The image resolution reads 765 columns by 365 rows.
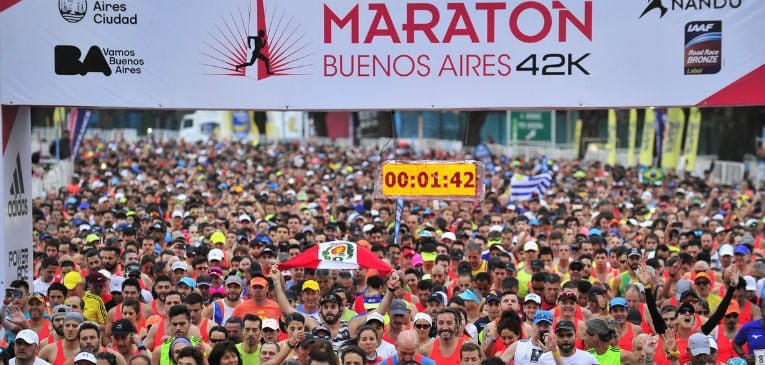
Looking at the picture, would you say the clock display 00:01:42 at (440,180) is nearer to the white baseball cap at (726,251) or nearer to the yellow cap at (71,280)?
the white baseball cap at (726,251)

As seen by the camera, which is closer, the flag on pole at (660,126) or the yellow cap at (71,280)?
Result: the yellow cap at (71,280)

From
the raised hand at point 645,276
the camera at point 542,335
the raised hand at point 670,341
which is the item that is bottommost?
the raised hand at point 670,341

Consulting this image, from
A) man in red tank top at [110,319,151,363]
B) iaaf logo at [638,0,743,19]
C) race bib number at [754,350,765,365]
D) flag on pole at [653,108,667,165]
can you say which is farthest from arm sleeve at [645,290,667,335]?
flag on pole at [653,108,667,165]

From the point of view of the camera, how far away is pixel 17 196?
588 inches

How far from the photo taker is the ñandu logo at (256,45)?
1436 cm

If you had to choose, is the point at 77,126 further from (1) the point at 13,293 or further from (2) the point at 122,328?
(2) the point at 122,328

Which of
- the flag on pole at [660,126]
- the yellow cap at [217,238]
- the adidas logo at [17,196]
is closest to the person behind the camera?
the adidas logo at [17,196]

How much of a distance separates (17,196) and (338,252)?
10.0 ft

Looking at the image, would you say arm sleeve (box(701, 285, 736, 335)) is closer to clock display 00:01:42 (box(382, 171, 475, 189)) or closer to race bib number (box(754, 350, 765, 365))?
race bib number (box(754, 350, 765, 365))

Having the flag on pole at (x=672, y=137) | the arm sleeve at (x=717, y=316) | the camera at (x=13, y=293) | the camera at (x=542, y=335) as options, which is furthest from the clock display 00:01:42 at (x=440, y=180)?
the flag on pole at (x=672, y=137)

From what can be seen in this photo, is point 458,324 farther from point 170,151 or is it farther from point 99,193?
point 170,151

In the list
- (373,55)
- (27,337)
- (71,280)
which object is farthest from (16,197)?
(373,55)

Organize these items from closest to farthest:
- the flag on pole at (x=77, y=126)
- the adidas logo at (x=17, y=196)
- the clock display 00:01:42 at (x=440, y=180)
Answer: the adidas logo at (x=17, y=196)
the clock display 00:01:42 at (x=440, y=180)
the flag on pole at (x=77, y=126)

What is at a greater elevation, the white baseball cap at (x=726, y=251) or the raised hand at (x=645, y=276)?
the raised hand at (x=645, y=276)
